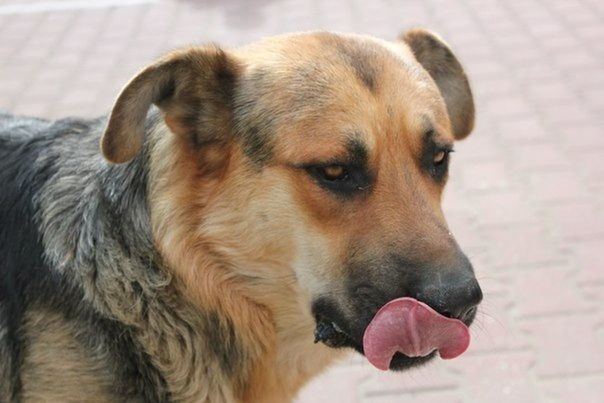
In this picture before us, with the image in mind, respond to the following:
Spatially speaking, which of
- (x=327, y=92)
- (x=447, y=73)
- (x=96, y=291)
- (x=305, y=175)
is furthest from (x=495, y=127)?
(x=96, y=291)

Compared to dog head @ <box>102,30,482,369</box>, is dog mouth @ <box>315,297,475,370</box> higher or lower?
lower

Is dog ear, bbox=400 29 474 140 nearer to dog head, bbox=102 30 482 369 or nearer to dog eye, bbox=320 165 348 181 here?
dog head, bbox=102 30 482 369

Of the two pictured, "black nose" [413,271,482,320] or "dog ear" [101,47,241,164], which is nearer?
"black nose" [413,271,482,320]

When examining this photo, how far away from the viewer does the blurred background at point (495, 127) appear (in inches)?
166

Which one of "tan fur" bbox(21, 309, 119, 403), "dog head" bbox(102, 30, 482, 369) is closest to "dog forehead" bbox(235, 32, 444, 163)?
"dog head" bbox(102, 30, 482, 369)

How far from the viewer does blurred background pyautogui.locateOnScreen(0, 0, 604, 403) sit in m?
4.22

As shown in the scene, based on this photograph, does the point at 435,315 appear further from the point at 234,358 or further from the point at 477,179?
the point at 477,179

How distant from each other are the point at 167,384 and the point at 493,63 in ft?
18.3

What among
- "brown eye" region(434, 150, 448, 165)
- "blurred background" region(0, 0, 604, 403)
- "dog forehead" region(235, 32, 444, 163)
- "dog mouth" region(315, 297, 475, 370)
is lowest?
"blurred background" region(0, 0, 604, 403)

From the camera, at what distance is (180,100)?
111 inches

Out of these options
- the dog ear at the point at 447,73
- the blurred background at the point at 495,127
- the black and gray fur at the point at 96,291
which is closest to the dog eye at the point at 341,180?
the black and gray fur at the point at 96,291

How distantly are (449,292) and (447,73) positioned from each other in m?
1.38

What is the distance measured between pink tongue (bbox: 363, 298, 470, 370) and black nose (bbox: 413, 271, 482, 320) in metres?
0.03

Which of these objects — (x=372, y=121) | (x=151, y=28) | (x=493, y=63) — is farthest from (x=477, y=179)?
(x=151, y=28)
